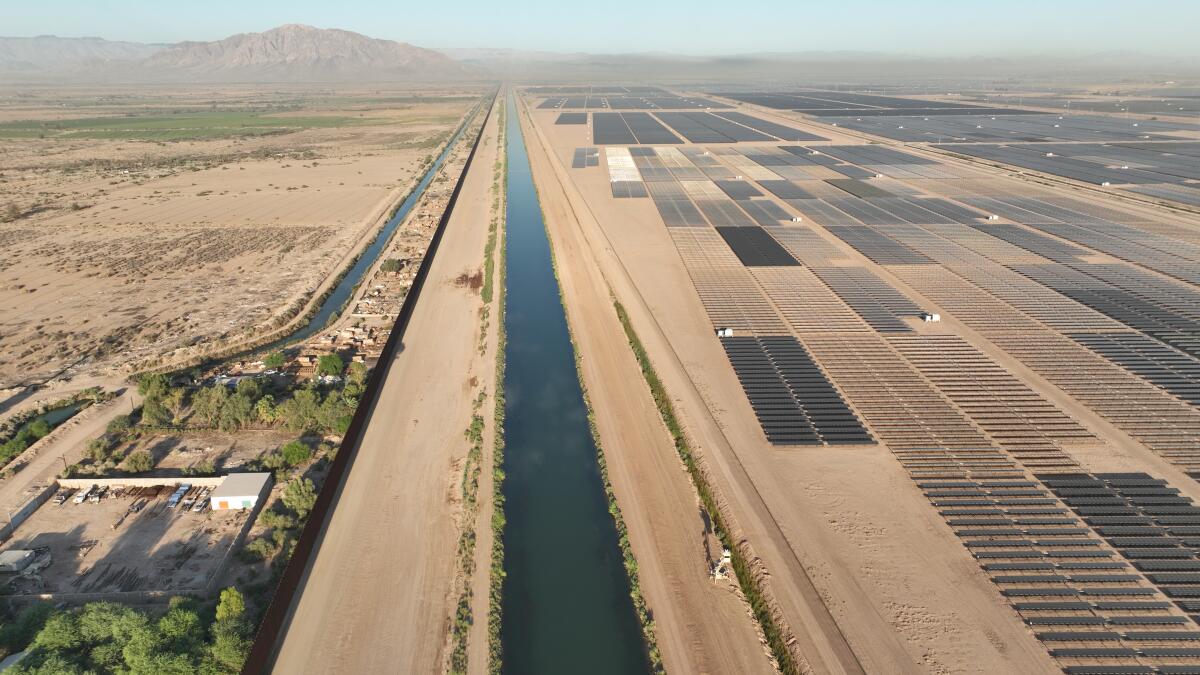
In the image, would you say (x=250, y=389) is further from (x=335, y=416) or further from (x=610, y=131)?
(x=610, y=131)

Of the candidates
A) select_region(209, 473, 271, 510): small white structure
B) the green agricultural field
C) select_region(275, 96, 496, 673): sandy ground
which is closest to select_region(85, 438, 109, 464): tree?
select_region(209, 473, 271, 510): small white structure

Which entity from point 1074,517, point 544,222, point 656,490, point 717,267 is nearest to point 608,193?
point 544,222

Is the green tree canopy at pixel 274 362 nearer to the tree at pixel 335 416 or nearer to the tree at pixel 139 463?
the tree at pixel 335 416

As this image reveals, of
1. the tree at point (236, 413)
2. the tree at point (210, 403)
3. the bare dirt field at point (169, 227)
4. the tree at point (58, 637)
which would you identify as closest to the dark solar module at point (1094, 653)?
the tree at point (58, 637)

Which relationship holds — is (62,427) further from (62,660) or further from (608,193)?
(608,193)

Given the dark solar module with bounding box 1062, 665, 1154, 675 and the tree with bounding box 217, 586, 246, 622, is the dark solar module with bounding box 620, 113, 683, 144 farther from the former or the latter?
the tree with bounding box 217, 586, 246, 622
